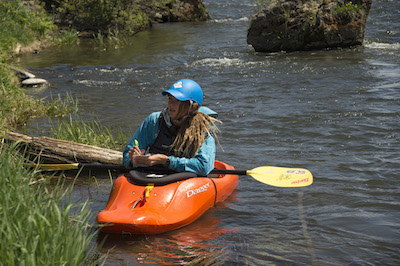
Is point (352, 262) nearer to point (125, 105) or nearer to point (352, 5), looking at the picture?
point (125, 105)

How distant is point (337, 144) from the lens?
702cm

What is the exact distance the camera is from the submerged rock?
13.3 meters

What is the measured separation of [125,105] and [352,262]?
20.8 ft

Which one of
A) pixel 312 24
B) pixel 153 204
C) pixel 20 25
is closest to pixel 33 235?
pixel 153 204

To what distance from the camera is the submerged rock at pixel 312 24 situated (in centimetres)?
1330

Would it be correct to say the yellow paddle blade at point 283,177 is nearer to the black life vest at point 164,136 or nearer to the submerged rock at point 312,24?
the black life vest at point 164,136

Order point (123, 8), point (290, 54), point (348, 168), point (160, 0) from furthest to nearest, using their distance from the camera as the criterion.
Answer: point (160, 0) < point (123, 8) < point (290, 54) < point (348, 168)

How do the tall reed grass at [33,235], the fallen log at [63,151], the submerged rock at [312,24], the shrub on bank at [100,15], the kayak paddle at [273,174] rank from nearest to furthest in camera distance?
the tall reed grass at [33,235] → the kayak paddle at [273,174] → the fallen log at [63,151] → the submerged rock at [312,24] → the shrub on bank at [100,15]

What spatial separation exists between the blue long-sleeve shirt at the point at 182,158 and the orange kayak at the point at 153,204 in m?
0.09

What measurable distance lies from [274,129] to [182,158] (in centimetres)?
349

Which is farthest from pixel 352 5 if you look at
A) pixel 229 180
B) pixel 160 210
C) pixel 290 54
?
pixel 160 210

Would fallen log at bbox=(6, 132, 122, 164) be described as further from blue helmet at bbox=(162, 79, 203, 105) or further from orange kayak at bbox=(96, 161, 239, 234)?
blue helmet at bbox=(162, 79, 203, 105)

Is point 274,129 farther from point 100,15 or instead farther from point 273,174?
point 100,15

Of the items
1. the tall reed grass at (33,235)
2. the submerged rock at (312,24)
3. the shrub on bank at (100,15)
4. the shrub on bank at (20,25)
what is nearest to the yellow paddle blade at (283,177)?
the tall reed grass at (33,235)
